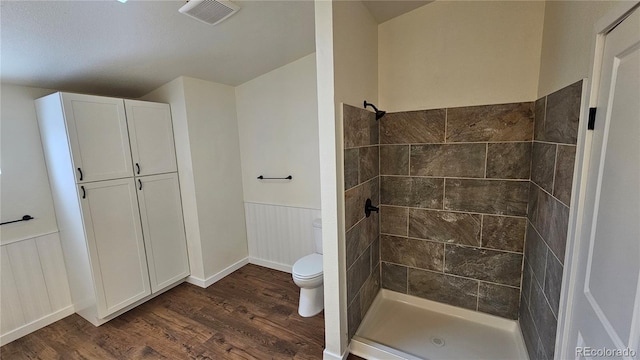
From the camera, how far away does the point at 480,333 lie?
1937 mm

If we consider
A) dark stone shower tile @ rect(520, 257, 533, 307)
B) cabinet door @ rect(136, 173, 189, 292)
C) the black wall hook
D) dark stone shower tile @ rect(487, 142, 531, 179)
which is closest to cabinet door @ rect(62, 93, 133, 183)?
cabinet door @ rect(136, 173, 189, 292)

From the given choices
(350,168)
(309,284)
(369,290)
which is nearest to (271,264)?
(309,284)

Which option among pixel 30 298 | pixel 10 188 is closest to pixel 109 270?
pixel 30 298

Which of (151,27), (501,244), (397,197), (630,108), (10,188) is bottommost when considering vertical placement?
(501,244)

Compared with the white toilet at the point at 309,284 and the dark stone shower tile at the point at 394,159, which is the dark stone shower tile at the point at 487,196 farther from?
the white toilet at the point at 309,284

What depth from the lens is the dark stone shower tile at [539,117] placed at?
1543 mm

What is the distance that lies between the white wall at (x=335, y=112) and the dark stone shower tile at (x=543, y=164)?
42.6 inches

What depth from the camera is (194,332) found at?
6.72 ft

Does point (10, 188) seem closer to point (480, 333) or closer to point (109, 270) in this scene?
point (109, 270)

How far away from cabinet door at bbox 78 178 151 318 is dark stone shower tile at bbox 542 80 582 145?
2.90 meters

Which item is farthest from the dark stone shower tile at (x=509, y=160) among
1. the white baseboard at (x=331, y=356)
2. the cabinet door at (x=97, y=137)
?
the cabinet door at (x=97, y=137)

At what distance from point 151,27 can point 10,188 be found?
5.39 feet

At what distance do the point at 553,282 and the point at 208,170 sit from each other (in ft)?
8.85

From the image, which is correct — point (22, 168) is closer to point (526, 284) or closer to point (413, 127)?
point (413, 127)
